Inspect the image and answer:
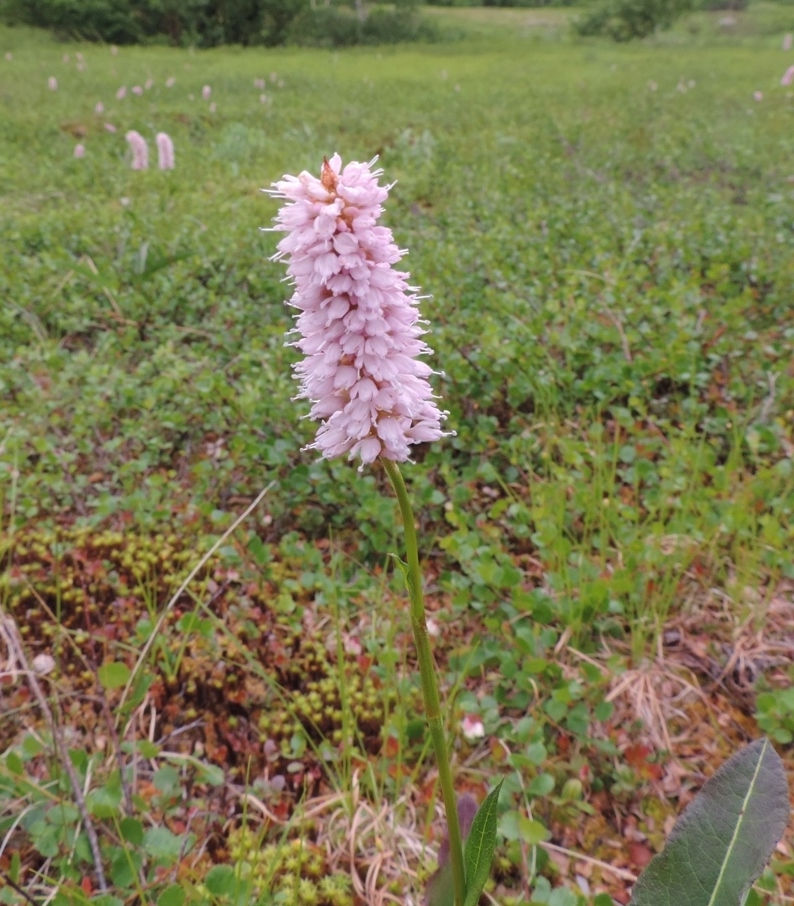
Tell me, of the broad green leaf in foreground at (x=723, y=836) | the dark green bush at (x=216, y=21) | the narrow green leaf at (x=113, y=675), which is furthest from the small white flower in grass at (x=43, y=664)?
the dark green bush at (x=216, y=21)

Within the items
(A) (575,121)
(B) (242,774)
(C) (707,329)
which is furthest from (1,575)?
(A) (575,121)

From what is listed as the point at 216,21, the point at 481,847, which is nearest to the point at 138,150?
the point at 481,847

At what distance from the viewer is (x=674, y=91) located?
9922 mm

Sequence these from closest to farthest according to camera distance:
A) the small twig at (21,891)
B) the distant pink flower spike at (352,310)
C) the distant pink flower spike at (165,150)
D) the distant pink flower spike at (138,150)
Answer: the distant pink flower spike at (352,310)
the small twig at (21,891)
the distant pink flower spike at (138,150)
the distant pink flower spike at (165,150)

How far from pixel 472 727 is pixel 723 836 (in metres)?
0.81

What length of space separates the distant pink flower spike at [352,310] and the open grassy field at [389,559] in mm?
916

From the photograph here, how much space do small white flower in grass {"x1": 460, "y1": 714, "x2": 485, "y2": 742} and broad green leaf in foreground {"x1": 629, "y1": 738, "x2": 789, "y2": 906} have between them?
0.74m

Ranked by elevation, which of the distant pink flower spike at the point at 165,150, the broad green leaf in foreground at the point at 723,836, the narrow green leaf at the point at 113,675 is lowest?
the narrow green leaf at the point at 113,675

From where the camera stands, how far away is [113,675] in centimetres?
172

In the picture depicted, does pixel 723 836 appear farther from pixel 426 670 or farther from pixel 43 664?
pixel 43 664

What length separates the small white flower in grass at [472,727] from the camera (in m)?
1.77

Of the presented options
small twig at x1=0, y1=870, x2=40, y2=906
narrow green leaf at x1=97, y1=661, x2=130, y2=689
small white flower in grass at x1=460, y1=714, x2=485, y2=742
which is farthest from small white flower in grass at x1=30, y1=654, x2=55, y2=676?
small white flower in grass at x1=460, y1=714, x2=485, y2=742

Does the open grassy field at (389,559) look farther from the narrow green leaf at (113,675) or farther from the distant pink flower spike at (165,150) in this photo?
the distant pink flower spike at (165,150)

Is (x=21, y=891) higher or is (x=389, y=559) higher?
(x=21, y=891)
